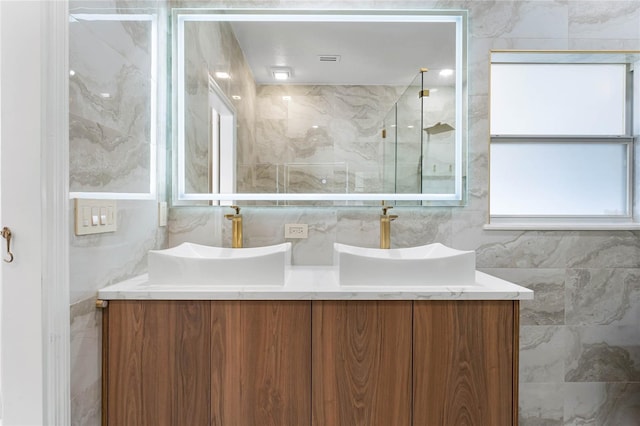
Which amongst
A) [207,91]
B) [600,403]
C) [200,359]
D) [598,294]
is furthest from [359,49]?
[600,403]

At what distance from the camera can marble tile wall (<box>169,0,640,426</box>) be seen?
1805 millimetres

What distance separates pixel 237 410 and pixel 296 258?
734 millimetres

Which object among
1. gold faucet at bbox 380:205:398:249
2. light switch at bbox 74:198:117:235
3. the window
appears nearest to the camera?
light switch at bbox 74:198:117:235

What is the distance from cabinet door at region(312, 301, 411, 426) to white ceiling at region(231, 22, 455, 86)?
1094 millimetres

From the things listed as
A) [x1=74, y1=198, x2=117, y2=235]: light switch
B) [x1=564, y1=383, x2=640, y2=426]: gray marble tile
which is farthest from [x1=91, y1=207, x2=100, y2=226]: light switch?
[x1=564, y1=383, x2=640, y2=426]: gray marble tile

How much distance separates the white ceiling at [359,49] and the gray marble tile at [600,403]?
159 centimetres

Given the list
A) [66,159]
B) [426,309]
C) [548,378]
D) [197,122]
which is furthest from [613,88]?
[66,159]

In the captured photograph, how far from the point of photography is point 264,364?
1.25 m

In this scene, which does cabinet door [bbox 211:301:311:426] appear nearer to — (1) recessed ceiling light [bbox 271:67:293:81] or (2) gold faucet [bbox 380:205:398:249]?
(2) gold faucet [bbox 380:205:398:249]

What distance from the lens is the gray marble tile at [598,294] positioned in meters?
1.81

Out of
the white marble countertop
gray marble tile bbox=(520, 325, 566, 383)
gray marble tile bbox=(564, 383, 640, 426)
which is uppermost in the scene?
the white marble countertop

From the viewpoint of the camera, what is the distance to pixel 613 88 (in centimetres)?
196

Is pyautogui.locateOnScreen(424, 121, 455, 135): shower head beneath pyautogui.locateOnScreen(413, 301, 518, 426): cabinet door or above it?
above

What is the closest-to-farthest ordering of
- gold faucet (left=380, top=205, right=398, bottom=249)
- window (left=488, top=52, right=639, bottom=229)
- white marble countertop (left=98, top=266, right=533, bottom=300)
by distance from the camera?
1. white marble countertop (left=98, top=266, right=533, bottom=300)
2. gold faucet (left=380, top=205, right=398, bottom=249)
3. window (left=488, top=52, right=639, bottom=229)
